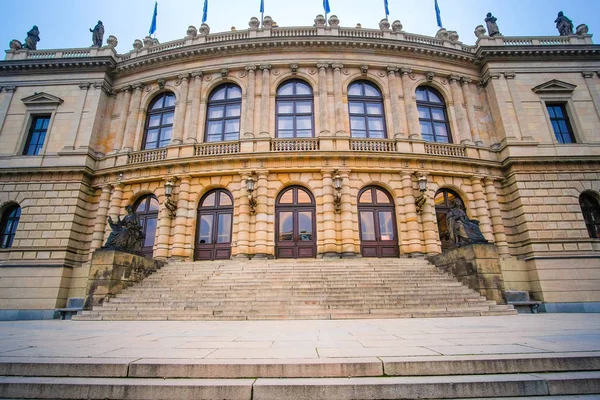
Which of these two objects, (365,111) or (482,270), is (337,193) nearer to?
(365,111)

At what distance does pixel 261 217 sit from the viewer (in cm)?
1542

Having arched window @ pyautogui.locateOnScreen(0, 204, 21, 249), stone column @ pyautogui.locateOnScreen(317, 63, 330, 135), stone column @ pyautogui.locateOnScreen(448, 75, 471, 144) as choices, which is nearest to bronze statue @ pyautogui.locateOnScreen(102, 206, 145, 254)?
arched window @ pyautogui.locateOnScreen(0, 204, 21, 249)

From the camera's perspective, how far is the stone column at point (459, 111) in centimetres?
1812

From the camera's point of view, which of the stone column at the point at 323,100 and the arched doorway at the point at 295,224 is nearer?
the arched doorway at the point at 295,224

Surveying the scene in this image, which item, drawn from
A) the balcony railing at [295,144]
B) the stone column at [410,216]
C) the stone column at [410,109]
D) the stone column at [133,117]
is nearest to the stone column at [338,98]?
the balcony railing at [295,144]

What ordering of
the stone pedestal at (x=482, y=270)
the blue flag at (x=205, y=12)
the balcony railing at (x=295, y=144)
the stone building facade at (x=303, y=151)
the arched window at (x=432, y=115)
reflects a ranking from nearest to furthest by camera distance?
the stone pedestal at (x=482, y=270) → the stone building facade at (x=303, y=151) → the balcony railing at (x=295, y=144) → the arched window at (x=432, y=115) → the blue flag at (x=205, y=12)

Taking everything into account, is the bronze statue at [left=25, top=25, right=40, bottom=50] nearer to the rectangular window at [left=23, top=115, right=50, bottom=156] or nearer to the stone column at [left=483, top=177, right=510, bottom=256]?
the rectangular window at [left=23, top=115, right=50, bottom=156]

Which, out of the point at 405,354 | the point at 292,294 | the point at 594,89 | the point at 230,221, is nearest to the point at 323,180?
the point at 230,221

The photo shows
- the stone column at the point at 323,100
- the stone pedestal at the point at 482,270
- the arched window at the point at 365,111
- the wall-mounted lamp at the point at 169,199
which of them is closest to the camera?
the stone pedestal at the point at 482,270

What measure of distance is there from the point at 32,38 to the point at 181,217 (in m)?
18.3

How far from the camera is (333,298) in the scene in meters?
9.84

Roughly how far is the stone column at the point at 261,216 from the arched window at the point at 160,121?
23.7 feet

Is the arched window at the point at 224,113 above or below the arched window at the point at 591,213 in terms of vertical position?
above

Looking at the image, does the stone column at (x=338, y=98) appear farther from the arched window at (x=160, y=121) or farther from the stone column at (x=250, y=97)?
the arched window at (x=160, y=121)
